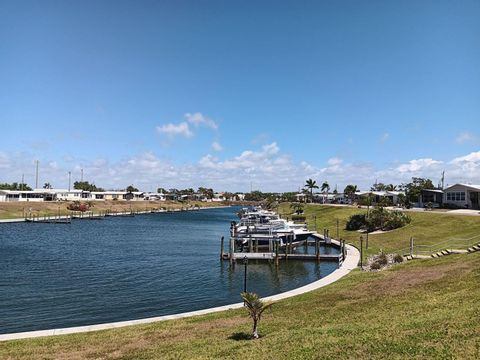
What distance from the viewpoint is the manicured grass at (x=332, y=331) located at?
1478 cm

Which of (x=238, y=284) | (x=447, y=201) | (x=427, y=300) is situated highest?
(x=447, y=201)

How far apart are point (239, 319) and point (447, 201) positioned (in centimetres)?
8342

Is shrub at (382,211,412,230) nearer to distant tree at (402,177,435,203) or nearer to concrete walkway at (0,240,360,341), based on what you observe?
concrete walkway at (0,240,360,341)

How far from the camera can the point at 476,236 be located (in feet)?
156

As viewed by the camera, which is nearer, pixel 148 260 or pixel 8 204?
pixel 148 260

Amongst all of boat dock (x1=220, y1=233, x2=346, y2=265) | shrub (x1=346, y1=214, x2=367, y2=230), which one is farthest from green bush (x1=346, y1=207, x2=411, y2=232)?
boat dock (x1=220, y1=233, x2=346, y2=265)

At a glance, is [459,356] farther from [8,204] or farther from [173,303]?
[8,204]

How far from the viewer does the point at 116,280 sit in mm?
41719

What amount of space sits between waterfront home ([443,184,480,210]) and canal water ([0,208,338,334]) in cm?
5044

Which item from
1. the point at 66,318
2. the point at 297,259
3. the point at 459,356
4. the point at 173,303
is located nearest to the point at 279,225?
the point at 297,259

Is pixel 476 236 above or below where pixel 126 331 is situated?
above

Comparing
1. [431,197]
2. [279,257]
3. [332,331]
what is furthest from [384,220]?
[332,331]

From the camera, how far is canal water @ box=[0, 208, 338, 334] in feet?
98.3

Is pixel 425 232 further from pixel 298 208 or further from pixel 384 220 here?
pixel 298 208
